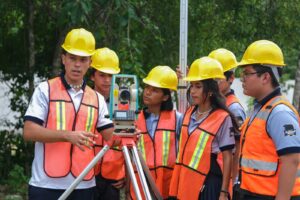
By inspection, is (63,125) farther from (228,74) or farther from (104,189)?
(228,74)

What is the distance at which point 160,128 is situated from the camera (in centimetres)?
435

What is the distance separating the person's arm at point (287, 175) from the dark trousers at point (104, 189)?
1.59 meters

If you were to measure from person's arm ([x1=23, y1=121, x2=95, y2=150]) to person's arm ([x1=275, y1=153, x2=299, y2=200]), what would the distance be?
113cm

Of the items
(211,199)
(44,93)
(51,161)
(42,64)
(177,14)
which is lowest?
(211,199)

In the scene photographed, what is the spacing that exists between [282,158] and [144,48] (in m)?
4.53

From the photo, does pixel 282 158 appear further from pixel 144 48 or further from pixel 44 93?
pixel 144 48

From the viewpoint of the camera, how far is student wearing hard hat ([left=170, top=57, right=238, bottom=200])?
3.90 m

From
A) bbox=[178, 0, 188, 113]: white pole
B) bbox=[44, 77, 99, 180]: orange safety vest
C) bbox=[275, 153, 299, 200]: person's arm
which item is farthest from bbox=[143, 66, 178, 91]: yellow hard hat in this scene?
bbox=[275, 153, 299, 200]: person's arm

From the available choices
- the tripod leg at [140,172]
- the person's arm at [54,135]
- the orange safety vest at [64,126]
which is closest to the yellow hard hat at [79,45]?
the orange safety vest at [64,126]

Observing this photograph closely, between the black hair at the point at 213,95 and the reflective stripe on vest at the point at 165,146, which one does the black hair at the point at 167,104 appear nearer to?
the reflective stripe on vest at the point at 165,146

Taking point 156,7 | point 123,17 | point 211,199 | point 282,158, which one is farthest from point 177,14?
point 282,158

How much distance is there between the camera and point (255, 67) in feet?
11.2

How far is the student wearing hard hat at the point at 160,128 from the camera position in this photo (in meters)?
4.31

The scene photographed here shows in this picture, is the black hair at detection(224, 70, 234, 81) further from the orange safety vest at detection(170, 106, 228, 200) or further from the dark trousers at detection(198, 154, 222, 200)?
the dark trousers at detection(198, 154, 222, 200)
